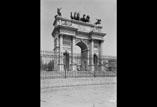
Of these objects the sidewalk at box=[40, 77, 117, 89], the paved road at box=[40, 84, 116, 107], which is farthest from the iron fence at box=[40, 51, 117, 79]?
the paved road at box=[40, 84, 116, 107]

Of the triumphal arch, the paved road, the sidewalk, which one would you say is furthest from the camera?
the triumphal arch

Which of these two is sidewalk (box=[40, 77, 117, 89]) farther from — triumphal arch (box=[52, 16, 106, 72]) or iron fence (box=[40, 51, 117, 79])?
triumphal arch (box=[52, 16, 106, 72])

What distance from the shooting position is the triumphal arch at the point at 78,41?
2305 centimetres

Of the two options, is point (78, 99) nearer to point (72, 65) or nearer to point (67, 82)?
point (67, 82)

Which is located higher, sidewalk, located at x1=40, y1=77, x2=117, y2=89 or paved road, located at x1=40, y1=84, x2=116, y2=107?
paved road, located at x1=40, y1=84, x2=116, y2=107

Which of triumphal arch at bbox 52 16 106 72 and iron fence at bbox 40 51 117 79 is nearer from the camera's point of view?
iron fence at bbox 40 51 117 79

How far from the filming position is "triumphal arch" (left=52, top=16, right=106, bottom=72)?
23.0m

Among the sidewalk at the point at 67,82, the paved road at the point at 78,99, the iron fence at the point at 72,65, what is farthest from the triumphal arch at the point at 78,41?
the paved road at the point at 78,99
